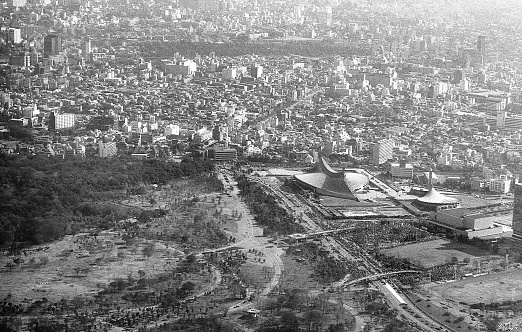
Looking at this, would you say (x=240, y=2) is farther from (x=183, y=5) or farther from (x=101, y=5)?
(x=101, y=5)

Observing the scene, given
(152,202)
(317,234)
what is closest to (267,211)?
(317,234)

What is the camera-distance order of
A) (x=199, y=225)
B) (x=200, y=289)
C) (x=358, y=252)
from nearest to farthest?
1. (x=200, y=289)
2. (x=358, y=252)
3. (x=199, y=225)

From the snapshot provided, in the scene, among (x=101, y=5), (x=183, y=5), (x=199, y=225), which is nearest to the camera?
(x=199, y=225)

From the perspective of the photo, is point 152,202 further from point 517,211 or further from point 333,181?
point 517,211

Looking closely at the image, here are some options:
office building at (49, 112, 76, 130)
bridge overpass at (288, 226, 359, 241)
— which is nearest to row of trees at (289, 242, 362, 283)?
bridge overpass at (288, 226, 359, 241)

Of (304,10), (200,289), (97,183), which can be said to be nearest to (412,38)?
(304,10)

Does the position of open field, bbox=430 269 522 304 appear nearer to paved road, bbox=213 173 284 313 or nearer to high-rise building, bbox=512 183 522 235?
high-rise building, bbox=512 183 522 235

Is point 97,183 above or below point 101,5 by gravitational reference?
below

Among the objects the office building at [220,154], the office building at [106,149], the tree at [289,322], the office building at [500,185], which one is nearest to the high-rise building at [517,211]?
the office building at [500,185]
